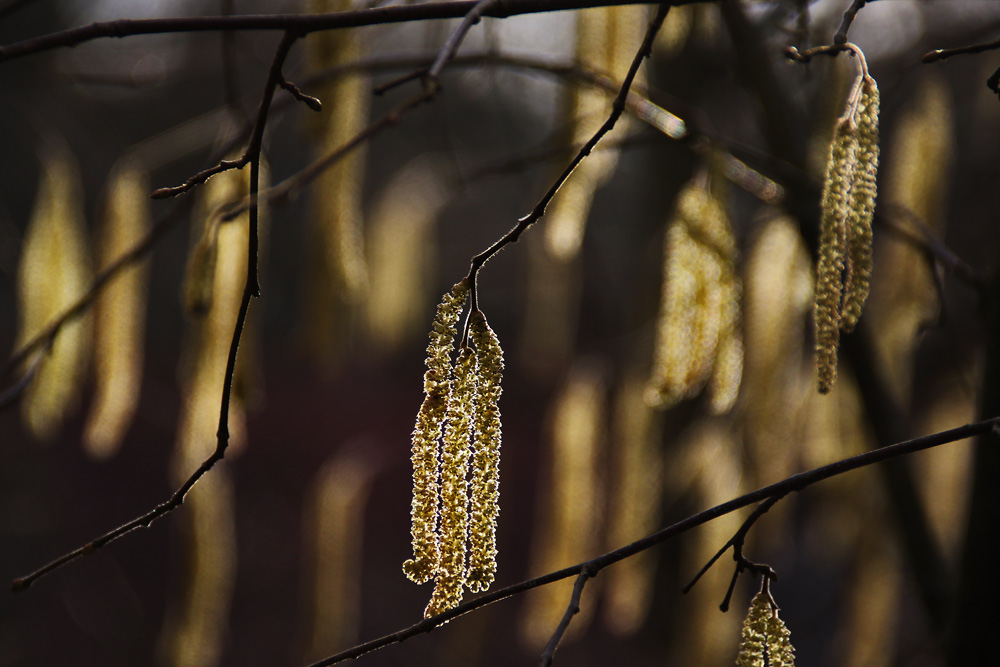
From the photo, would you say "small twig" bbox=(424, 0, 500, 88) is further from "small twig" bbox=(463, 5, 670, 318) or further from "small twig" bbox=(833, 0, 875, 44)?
"small twig" bbox=(833, 0, 875, 44)

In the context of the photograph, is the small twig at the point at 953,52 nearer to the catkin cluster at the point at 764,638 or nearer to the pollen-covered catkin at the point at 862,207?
the pollen-covered catkin at the point at 862,207

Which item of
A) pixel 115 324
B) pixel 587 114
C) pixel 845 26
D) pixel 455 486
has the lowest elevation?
pixel 455 486

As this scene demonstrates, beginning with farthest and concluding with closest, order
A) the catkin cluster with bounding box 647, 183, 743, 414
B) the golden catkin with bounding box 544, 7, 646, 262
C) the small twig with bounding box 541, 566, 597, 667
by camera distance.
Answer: the golden catkin with bounding box 544, 7, 646, 262, the catkin cluster with bounding box 647, 183, 743, 414, the small twig with bounding box 541, 566, 597, 667

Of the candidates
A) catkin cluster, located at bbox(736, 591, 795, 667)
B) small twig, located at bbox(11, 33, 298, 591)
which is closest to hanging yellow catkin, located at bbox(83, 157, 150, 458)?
small twig, located at bbox(11, 33, 298, 591)

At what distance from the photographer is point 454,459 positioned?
465mm

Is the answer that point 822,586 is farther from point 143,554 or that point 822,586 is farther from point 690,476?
point 143,554

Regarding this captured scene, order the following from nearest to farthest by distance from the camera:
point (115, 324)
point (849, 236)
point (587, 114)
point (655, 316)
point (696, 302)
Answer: point (849, 236), point (696, 302), point (115, 324), point (587, 114), point (655, 316)

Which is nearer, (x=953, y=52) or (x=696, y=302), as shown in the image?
(x=953, y=52)

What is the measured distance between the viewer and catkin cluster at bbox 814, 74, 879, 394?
485 millimetres

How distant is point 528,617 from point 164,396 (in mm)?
2846

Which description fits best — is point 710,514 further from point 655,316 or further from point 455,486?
point 655,316

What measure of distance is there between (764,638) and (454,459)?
0.22 meters

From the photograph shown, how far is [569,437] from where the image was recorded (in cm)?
115

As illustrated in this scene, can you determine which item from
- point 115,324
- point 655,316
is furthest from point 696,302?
point 655,316
